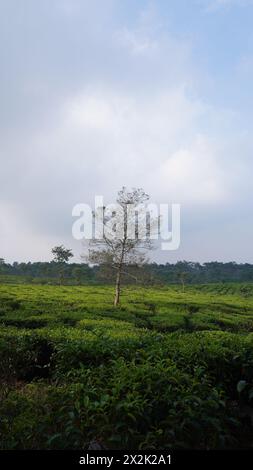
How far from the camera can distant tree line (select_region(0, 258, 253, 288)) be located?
31266 millimetres

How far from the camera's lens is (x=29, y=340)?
844 centimetres

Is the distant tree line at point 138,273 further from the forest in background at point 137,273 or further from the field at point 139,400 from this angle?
the field at point 139,400

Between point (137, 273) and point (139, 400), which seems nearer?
point (139, 400)

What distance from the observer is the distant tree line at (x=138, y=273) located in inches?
1231

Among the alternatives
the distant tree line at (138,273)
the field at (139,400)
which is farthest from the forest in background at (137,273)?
the field at (139,400)

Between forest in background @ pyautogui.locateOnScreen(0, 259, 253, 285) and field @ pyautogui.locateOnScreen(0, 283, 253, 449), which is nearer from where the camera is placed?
field @ pyautogui.locateOnScreen(0, 283, 253, 449)

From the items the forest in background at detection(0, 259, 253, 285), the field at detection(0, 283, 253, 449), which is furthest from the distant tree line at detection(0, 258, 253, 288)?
the field at detection(0, 283, 253, 449)

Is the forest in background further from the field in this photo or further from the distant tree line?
the field

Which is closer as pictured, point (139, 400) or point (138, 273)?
point (139, 400)

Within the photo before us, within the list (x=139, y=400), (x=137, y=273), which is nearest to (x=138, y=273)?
(x=137, y=273)

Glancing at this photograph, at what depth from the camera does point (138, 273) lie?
3098cm

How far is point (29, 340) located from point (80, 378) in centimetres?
367

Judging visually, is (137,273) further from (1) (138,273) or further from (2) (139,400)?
(2) (139,400)
